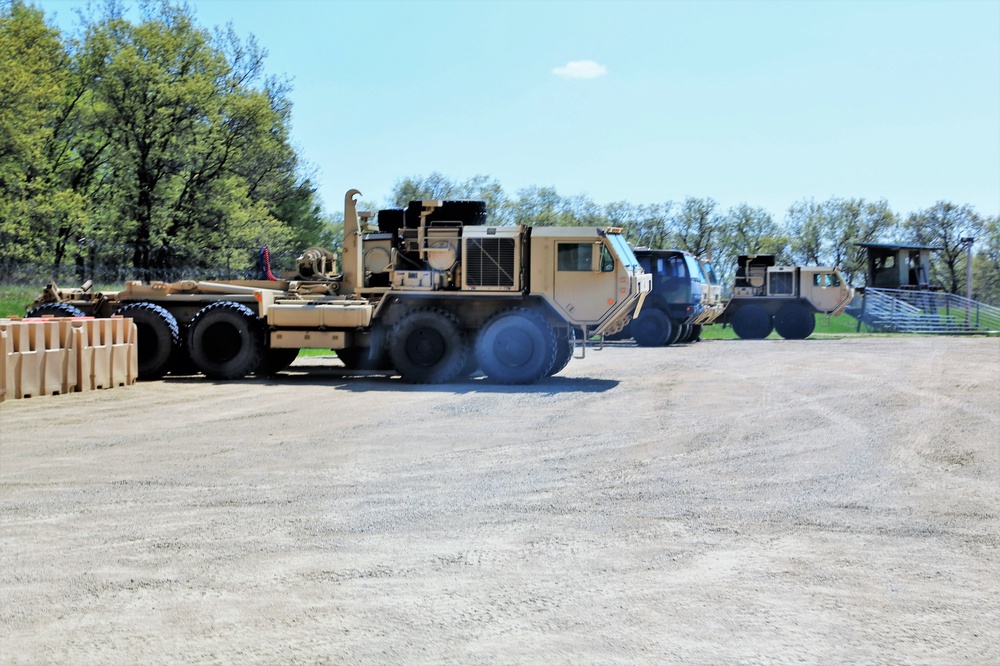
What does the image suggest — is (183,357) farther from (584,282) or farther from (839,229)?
(839,229)

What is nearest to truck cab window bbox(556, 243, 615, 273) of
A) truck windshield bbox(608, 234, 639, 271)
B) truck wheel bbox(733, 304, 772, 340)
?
truck windshield bbox(608, 234, 639, 271)

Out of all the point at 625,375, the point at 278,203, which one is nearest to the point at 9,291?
the point at 278,203

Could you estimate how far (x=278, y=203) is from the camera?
52.9 m

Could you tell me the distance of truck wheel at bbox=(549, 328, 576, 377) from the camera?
18.6m

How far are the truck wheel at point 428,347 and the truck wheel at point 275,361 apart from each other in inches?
98.8

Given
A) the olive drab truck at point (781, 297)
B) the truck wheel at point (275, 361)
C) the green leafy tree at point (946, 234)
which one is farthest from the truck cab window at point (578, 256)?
the green leafy tree at point (946, 234)

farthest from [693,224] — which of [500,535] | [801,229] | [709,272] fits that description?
[500,535]

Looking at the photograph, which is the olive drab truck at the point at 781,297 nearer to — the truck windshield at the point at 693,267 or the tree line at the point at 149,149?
the truck windshield at the point at 693,267

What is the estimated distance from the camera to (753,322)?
3812cm

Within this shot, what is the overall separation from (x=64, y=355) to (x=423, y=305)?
581 cm

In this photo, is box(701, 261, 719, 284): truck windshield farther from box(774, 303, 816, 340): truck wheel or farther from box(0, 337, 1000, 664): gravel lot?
box(0, 337, 1000, 664): gravel lot

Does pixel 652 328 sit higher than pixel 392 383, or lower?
higher

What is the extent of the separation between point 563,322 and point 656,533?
11301mm

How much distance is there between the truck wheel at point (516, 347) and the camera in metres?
17.8
